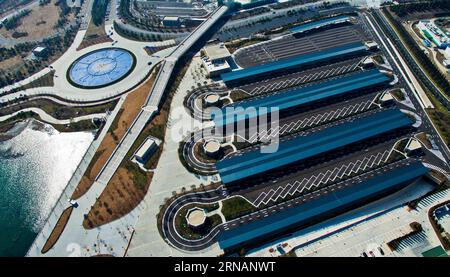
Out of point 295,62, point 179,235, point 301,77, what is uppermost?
Answer: point 295,62

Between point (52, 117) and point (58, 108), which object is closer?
point (52, 117)

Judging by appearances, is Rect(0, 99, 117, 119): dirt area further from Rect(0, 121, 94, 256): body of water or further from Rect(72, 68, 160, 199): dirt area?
Rect(72, 68, 160, 199): dirt area

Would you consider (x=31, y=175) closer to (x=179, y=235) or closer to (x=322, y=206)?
(x=179, y=235)

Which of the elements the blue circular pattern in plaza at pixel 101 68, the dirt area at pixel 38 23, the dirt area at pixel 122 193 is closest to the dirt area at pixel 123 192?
the dirt area at pixel 122 193

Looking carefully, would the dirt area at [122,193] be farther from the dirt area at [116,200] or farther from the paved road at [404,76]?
the paved road at [404,76]

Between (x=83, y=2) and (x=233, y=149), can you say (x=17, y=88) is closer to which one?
(x=83, y=2)

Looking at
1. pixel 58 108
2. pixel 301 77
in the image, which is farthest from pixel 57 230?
pixel 301 77

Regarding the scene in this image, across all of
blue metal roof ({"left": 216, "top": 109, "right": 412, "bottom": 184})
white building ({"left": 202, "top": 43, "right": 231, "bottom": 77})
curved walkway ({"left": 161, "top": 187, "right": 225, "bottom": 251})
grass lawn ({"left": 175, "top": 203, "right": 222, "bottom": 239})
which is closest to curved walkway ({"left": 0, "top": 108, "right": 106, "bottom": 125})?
white building ({"left": 202, "top": 43, "right": 231, "bottom": 77})
